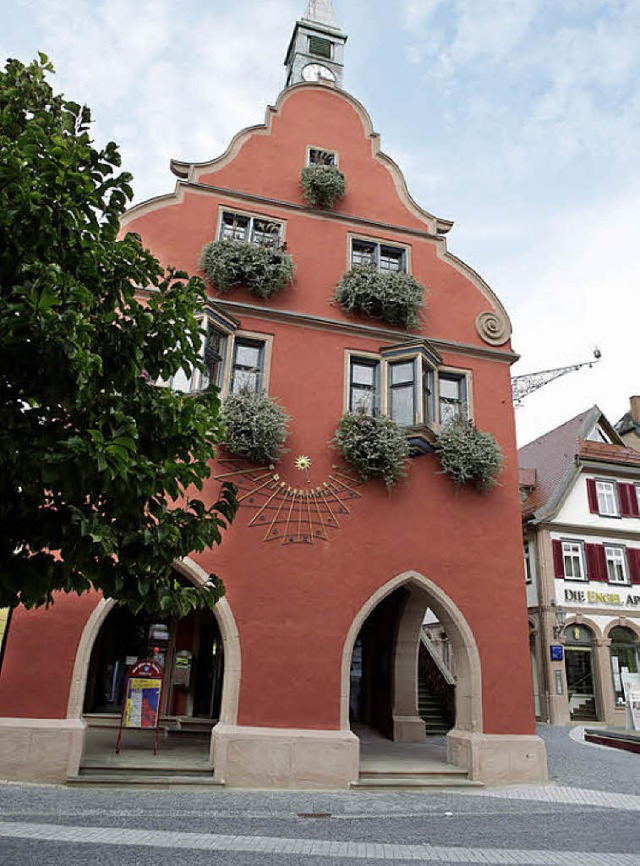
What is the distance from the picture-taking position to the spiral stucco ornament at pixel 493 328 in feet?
43.3

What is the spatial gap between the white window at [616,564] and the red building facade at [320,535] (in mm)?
12511

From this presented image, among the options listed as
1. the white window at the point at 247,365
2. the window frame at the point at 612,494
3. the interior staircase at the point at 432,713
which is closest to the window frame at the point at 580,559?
the window frame at the point at 612,494

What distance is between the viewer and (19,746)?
9.11 metres

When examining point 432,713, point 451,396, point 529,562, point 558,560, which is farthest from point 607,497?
point 451,396

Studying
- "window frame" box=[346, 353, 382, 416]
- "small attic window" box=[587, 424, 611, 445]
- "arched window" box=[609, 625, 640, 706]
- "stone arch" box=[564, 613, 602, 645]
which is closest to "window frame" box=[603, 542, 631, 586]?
"arched window" box=[609, 625, 640, 706]

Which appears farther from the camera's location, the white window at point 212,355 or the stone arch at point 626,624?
the stone arch at point 626,624

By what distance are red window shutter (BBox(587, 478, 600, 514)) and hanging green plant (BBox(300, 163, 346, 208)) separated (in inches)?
642

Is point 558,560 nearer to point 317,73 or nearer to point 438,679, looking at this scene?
point 438,679

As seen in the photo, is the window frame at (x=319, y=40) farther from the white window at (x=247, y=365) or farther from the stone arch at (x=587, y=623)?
the stone arch at (x=587, y=623)

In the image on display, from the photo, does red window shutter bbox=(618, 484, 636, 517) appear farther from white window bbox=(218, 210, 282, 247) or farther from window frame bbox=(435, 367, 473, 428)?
white window bbox=(218, 210, 282, 247)

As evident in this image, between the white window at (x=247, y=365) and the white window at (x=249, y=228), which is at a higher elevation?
the white window at (x=249, y=228)

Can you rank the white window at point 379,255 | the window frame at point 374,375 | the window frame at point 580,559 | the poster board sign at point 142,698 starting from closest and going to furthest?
the poster board sign at point 142,698, the window frame at point 374,375, the white window at point 379,255, the window frame at point 580,559

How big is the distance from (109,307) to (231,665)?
6254 millimetres

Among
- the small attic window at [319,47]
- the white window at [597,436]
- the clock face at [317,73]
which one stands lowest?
the white window at [597,436]
